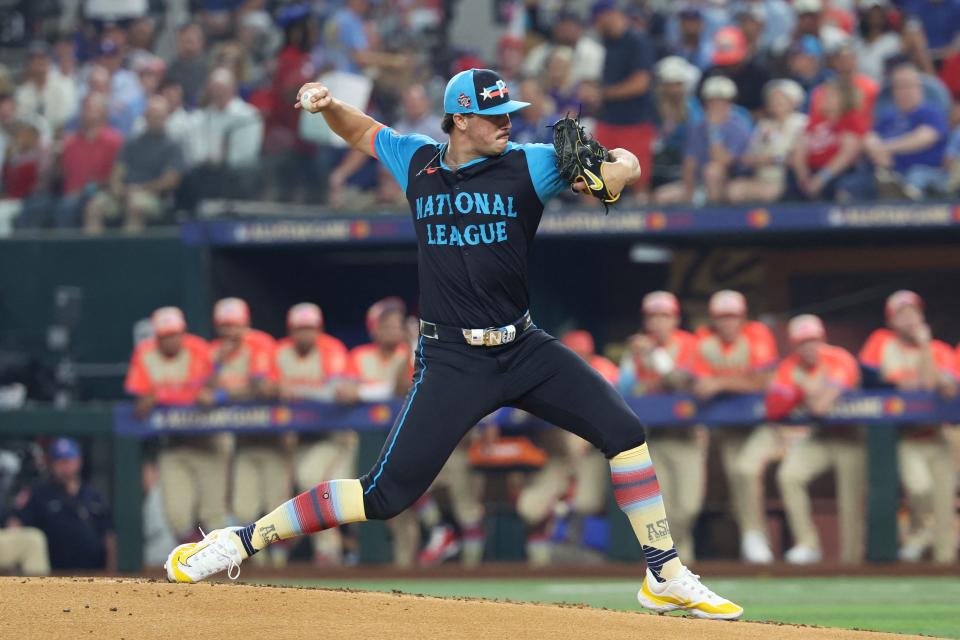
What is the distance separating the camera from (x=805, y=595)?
9.14 m

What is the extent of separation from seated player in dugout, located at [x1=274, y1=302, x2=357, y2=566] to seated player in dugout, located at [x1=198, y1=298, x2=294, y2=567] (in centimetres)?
10

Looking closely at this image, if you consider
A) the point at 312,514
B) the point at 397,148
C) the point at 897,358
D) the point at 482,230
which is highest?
the point at 397,148

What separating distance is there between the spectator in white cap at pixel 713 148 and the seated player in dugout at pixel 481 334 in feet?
20.7

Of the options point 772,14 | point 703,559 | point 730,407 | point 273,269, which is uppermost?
point 772,14

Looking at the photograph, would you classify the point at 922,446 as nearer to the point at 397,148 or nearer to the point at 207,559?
the point at 397,148

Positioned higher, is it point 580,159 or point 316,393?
point 580,159

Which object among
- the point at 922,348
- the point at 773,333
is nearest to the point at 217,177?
the point at 773,333

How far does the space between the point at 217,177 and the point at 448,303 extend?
7.29 metres

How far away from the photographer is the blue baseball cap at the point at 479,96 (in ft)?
18.7

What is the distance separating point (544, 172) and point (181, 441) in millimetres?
6245

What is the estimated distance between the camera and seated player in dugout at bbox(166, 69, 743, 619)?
5637 millimetres

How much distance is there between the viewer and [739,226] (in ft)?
39.2

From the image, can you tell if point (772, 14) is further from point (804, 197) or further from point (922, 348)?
point (922, 348)

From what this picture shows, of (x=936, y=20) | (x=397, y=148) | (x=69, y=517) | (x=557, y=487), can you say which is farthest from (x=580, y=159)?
(x=936, y=20)
